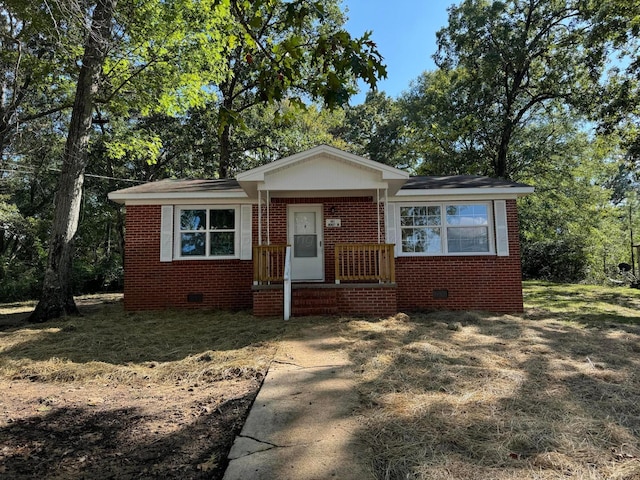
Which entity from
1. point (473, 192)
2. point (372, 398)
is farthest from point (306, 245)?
point (372, 398)

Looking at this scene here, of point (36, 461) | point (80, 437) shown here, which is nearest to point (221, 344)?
Answer: point (80, 437)

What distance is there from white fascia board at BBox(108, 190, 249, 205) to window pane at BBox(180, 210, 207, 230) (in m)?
0.35

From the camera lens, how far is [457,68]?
19109 mm

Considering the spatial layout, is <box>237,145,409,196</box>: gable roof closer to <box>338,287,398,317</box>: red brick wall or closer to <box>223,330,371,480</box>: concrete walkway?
<box>338,287,398,317</box>: red brick wall

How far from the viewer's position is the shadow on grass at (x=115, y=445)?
258 cm

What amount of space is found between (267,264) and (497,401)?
5.87 meters

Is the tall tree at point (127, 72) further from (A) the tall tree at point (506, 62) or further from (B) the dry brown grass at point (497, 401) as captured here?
(A) the tall tree at point (506, 62)

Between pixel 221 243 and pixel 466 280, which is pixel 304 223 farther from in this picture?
pixel 466 280

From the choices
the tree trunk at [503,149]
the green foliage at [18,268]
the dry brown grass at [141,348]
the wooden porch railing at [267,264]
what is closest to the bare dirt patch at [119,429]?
the dry brown grass at [141,348]

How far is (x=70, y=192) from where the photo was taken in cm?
912

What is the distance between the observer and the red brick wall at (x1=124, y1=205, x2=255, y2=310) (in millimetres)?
9859

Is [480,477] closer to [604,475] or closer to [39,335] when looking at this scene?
[604,475]

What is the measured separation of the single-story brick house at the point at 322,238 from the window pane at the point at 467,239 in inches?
1.0

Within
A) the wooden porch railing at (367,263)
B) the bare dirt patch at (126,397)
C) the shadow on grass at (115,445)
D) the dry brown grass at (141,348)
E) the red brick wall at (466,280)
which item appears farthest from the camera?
the red brick wall at (466,280)
